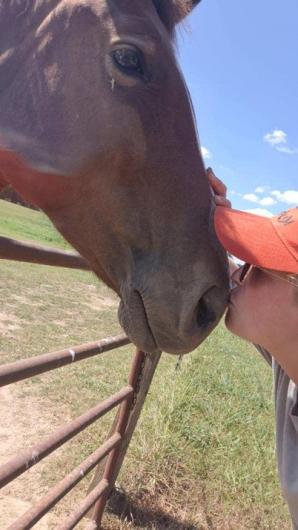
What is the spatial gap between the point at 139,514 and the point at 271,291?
9.09ft

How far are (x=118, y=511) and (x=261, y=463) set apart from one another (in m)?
1.66

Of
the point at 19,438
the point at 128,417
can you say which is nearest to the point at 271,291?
the point at 128,417

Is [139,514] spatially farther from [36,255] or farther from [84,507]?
[36,255]

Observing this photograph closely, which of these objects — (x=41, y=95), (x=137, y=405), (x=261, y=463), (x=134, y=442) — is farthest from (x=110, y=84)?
(x=261, y=463)

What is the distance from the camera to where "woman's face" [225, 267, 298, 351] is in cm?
155

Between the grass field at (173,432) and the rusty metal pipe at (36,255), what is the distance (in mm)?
392

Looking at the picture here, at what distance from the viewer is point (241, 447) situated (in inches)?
191

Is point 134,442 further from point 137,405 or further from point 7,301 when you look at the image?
point 7,301

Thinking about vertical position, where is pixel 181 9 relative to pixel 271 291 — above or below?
above

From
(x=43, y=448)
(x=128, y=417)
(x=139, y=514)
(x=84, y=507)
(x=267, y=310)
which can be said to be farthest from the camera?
(x=139, y=514)

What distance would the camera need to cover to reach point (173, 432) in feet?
14.9

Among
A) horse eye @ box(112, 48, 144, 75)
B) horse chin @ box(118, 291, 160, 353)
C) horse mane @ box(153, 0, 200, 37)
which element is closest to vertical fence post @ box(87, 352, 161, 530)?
horse chin @ box(118, 291, 160, 353)

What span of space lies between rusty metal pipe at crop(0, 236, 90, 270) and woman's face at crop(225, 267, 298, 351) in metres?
0.79

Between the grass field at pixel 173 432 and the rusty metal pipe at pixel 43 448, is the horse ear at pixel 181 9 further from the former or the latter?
the rusty metal pipe at pixel 43 448
